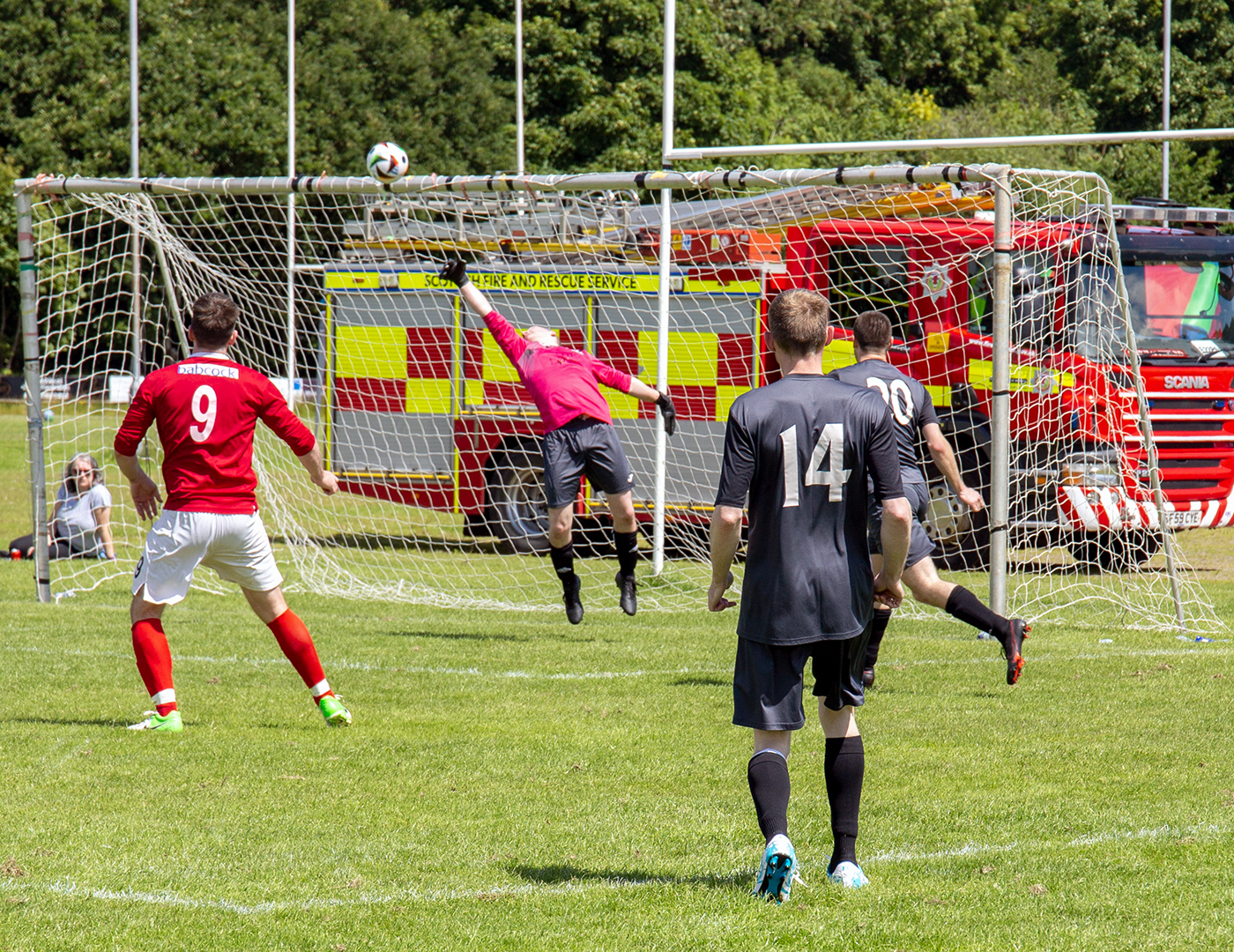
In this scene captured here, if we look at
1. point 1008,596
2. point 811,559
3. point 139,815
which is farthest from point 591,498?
point 811,559

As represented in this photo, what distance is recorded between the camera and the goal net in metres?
10.2

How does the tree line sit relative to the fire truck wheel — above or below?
above

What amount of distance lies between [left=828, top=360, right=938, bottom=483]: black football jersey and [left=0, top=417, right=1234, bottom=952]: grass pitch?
1.25 meters

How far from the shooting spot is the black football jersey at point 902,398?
6816 millimetres

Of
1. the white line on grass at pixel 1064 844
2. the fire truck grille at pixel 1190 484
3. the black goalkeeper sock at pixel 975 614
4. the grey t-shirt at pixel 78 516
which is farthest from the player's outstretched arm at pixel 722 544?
the fire truck grille at pixel 1190 484

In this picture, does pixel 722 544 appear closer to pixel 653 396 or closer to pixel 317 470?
pixel 317 470

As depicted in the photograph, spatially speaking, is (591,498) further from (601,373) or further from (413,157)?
(413,157)

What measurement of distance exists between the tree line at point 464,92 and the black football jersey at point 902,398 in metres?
27.1

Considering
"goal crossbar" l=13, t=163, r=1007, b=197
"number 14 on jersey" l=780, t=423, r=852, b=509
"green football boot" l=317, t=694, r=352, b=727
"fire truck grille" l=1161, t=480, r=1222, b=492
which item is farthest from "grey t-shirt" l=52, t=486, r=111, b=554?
"number 14 on jersey" l=780, t=423, r=852, b=509

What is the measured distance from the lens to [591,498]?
13805 millimetres

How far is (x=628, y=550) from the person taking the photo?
9453mm

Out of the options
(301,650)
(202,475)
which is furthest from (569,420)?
(202,475)

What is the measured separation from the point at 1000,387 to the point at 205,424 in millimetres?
4434

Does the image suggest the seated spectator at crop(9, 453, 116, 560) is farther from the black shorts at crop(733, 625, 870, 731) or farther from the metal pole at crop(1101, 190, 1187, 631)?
the black shorts at crop(733, 625, 870, 731)
